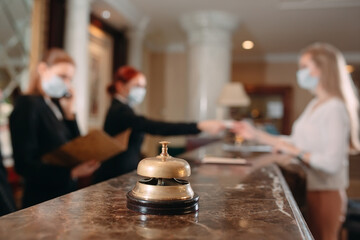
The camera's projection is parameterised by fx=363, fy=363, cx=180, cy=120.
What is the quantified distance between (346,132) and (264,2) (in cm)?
461

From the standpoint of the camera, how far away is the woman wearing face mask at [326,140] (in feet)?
6.73

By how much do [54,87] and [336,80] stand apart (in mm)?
1785

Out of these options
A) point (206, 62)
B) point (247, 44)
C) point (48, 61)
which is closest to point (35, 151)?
point (48, 61)

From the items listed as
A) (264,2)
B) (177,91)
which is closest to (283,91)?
(177,91)

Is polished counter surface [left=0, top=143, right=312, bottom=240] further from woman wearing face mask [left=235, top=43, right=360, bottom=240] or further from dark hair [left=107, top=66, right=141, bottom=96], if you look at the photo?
dark hair [left=107, top=66, right=141, bottom=96]

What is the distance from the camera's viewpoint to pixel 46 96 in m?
2.23

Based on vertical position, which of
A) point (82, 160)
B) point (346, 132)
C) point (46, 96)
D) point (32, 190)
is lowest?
point (32, 190)

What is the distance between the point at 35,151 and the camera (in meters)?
2.01

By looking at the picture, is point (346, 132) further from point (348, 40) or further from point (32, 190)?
point (348, 40)

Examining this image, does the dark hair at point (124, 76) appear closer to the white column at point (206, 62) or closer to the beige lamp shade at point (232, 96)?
the beige lamp shade at point (232, 96)

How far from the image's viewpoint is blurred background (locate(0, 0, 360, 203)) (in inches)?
173

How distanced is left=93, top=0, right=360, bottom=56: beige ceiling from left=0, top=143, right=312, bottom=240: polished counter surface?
5.45m

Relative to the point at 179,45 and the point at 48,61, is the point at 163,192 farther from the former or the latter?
the point at 179,45

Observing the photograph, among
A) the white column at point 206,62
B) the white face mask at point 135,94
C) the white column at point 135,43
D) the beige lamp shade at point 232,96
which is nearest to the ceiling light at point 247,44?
the white column at point 206,62
